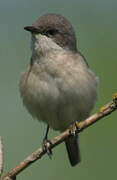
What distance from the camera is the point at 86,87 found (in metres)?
3.90

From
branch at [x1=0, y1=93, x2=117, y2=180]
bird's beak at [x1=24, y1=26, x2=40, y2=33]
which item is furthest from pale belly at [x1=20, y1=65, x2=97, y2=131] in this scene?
branch at [x1=0, y1=93, x2=117, y2=180]

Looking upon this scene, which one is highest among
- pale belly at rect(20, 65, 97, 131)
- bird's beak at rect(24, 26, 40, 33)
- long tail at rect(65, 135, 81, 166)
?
bird's beak at rect(24, 26, 40, 33)

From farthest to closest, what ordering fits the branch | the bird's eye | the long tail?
the long tail → the bird's eye → the branch

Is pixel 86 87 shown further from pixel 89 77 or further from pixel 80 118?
pixel 80 118

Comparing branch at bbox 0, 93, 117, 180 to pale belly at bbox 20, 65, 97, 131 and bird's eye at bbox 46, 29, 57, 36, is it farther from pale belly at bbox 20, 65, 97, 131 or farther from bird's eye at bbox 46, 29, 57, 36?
bird's eye at bbox 46, 29, 57, 36

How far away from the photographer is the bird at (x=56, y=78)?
3824 mm

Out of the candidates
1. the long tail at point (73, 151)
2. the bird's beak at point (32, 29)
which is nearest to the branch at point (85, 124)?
the bird's beak at point (32, 29)

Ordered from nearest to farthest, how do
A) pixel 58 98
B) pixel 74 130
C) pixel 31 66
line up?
1. pixel 74 130
2. pixel 58 98
3. pixel 31 66

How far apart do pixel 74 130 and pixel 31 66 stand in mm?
1358

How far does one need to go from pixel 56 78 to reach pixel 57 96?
20cm

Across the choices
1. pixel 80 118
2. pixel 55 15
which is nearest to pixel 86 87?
pixel 80 118

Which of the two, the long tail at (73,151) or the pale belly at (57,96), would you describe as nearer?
the pale belly at (57,96)

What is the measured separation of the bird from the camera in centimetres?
382

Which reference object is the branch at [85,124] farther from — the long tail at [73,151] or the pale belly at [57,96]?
the long tail at [73,151]
